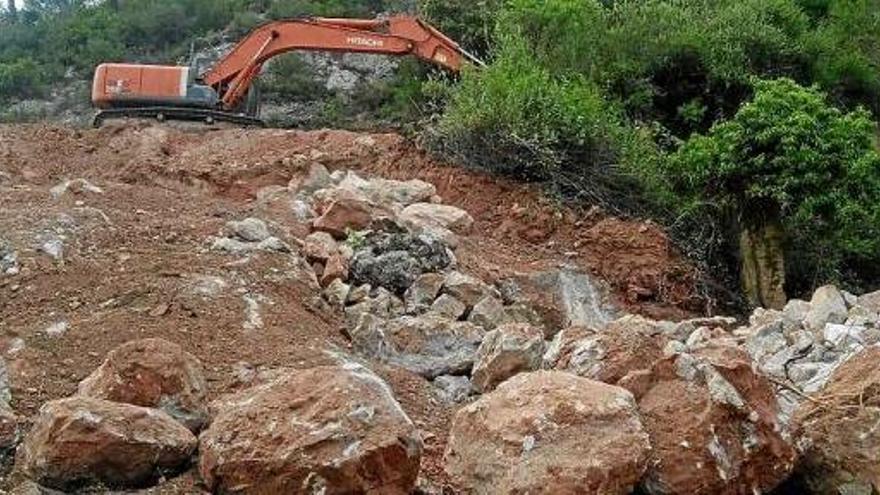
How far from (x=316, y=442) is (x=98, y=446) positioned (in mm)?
760

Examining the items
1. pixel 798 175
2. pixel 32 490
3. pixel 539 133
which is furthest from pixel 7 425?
pixel 798 175

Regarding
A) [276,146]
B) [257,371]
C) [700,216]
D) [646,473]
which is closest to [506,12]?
[276,146]

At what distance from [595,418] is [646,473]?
0.34 meters

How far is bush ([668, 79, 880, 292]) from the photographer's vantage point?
9.55 m

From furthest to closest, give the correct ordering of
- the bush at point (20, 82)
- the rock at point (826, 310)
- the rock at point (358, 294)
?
the bush at point (20, 82) → the rock at point (358, 294) → the rock at point (826, 310)

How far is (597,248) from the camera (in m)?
9.71

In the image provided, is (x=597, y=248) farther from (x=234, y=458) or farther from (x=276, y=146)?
(x=234, y=458)

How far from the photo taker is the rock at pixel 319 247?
7.54 metres

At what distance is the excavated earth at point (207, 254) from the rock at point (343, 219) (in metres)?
0.18

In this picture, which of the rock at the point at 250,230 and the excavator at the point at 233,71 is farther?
the excavator at the point at 233,71

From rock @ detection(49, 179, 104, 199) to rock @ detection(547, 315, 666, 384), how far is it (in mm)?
4710

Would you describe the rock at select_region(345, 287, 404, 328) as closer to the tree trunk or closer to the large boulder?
the large boulder

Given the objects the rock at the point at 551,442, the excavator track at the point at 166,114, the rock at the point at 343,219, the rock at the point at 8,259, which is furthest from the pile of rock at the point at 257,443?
the excavator track at the point at 166,114

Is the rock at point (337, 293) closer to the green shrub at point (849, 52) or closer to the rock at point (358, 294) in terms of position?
the rock at point (358, 294)
